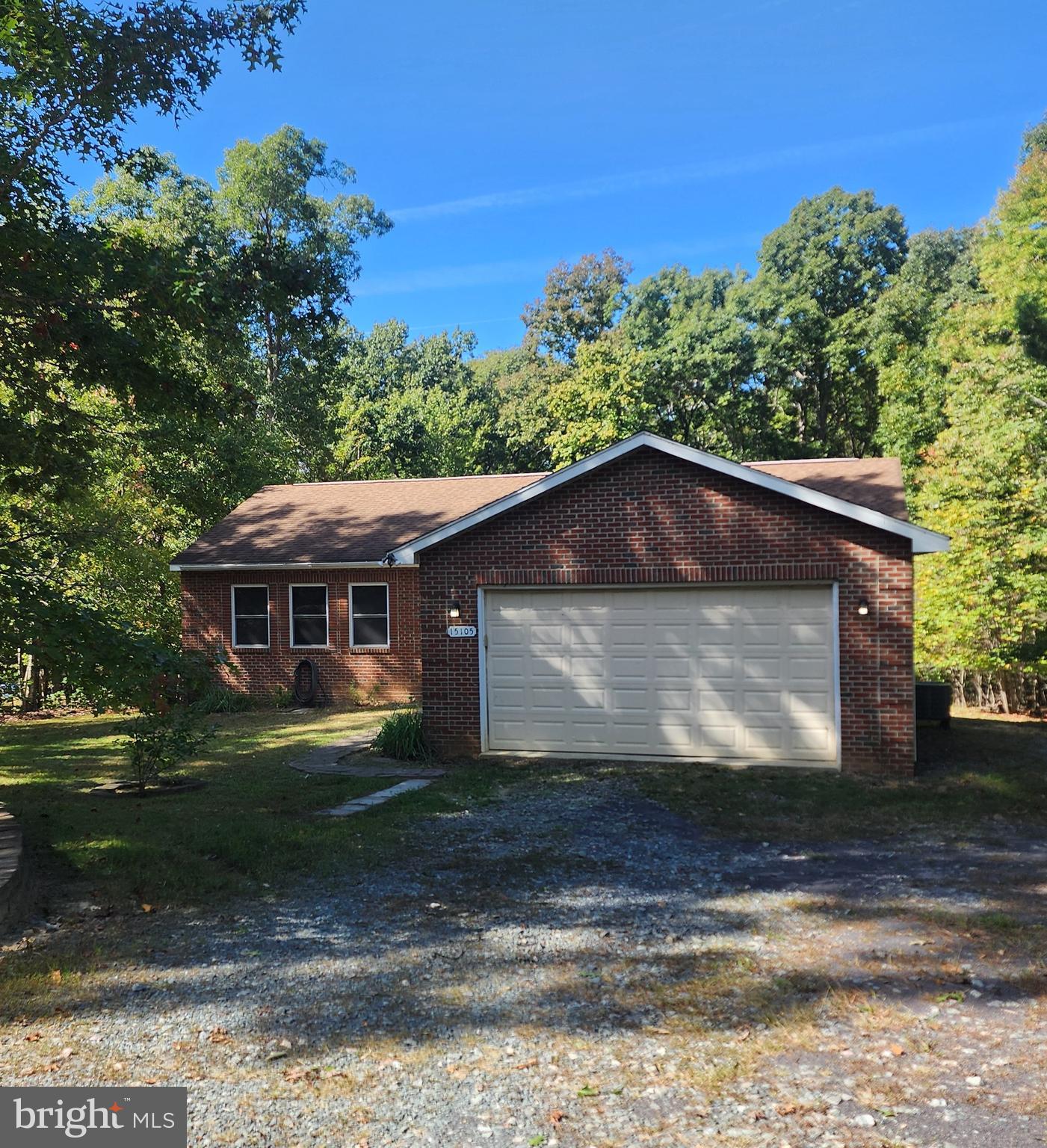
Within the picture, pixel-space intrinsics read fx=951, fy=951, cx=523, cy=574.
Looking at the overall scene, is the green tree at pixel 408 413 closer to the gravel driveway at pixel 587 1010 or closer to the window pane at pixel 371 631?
the window pane at pixel 371 631

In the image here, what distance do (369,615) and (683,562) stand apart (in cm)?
970

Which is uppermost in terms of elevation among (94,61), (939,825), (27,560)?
(94,61)

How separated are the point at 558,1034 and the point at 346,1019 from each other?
44.1 inches

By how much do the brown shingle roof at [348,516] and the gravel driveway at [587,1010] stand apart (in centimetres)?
1124

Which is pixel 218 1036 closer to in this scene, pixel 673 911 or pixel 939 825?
pixel 673 911

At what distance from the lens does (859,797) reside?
1050cm

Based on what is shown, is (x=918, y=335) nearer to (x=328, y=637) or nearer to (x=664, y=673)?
(x=328, y=637)

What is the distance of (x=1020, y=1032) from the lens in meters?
4.73

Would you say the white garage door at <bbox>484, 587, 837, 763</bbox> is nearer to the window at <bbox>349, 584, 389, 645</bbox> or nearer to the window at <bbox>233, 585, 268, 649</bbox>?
the window at <bbox>349, 584, 389, 645</bbox>

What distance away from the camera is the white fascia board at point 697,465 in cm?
1134

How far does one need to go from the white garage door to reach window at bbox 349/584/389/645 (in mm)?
7452

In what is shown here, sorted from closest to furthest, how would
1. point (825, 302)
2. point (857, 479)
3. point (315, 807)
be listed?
point (315, 807), point (857, 479), point (825, 302)

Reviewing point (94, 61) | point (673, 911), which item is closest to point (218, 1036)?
point (673, 911)

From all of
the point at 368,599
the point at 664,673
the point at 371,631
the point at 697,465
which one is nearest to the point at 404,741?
the point at 664,673
